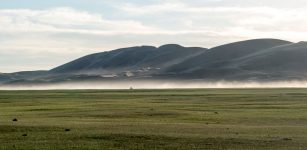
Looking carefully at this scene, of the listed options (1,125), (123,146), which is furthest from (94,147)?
(1,125)

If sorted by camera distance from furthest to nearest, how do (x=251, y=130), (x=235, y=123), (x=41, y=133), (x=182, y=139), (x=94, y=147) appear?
(x=235, y=123), (x=251, y=130), (x=41, y=133), (x=182, y=139), (x=94, y=147)

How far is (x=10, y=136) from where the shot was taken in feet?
133

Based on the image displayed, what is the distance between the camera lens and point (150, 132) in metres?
43.2

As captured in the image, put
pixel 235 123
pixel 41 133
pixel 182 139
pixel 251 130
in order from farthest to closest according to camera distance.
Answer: pixel 235 123, pixel 251 130, pixel 41 133, pixel 182 139

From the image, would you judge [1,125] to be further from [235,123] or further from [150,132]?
[235,123]

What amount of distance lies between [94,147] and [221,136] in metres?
9.34

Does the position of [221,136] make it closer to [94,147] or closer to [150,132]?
[150,132]

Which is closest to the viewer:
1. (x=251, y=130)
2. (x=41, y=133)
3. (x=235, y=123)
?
(x=41, y=133)

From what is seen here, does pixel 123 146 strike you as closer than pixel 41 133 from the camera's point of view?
Yes

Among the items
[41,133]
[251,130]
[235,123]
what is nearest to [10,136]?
[41,133]

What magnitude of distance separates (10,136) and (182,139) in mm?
10951

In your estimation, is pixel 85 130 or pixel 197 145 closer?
pixel 197 145

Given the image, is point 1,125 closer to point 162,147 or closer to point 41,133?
point 41,133

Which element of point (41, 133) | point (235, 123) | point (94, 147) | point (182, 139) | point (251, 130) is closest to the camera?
point (94, 147)
